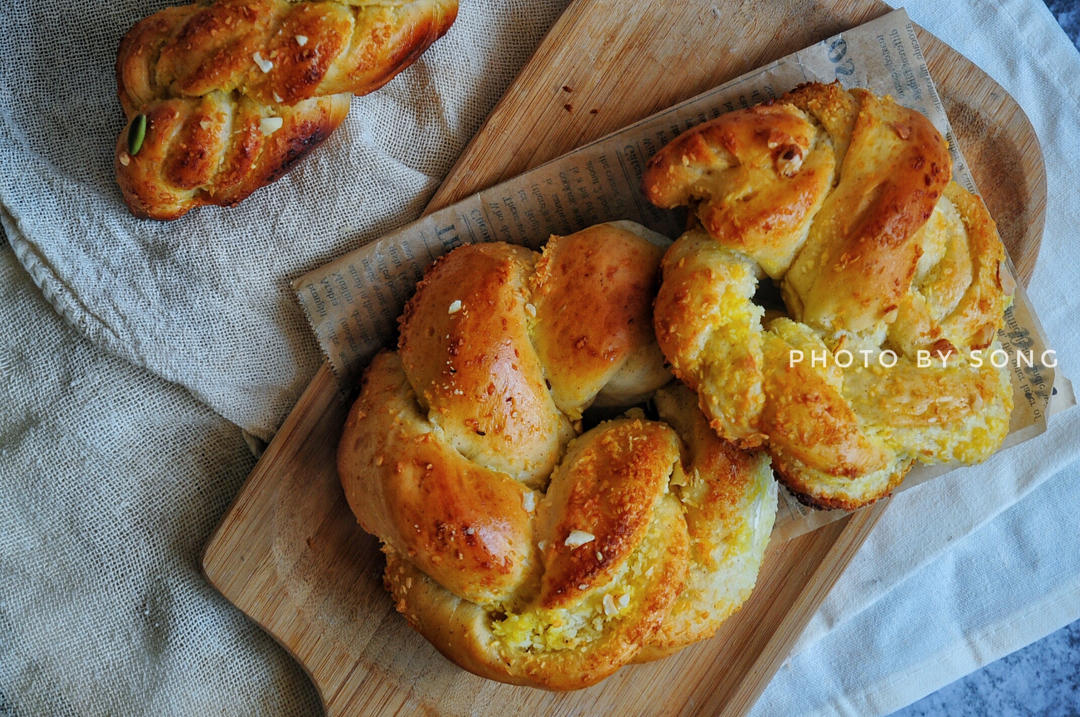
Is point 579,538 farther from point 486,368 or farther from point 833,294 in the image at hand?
point 833,294

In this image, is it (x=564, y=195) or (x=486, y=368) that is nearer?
(x=486, y=368)

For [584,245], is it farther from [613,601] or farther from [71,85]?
[71,85]

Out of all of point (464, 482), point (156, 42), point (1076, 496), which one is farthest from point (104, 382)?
point (1076, 496)

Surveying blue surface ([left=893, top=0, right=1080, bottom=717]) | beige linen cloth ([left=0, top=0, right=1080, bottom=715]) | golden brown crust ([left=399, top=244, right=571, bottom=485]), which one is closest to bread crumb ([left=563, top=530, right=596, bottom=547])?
golden brown crust ([left=399, top=244, right=571, bottom=485])

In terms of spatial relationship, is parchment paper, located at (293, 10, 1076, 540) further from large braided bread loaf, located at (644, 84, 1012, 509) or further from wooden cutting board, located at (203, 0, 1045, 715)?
large braided bread loaf, located at (644, 84, 1012, 509)

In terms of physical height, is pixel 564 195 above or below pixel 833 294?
below

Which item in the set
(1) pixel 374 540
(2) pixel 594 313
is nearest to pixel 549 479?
(2) pixel 594 313

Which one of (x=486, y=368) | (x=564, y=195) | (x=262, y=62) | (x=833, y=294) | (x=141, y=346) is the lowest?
(x=141, y=346)
